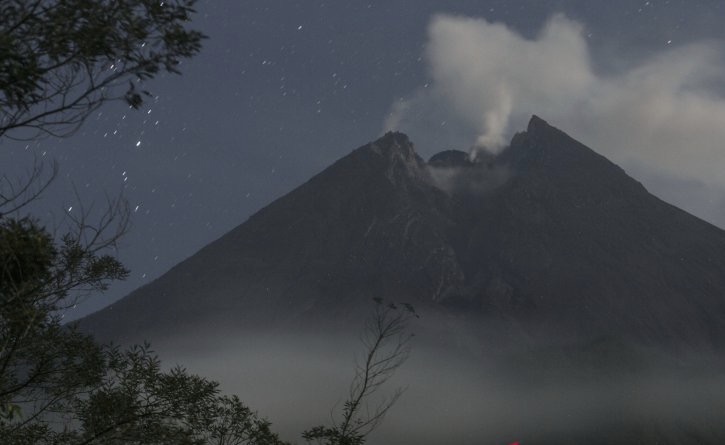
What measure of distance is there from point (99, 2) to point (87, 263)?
6247mm

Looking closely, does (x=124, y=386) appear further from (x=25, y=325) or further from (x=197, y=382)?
(x=25, y=325)

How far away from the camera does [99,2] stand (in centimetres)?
942

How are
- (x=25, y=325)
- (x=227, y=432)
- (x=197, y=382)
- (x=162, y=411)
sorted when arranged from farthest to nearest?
(x=227, y=432) → (x=197, y=382) → (x=162, y=411) → (x=25, y=325)

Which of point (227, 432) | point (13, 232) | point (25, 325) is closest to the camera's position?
point (13, 232)

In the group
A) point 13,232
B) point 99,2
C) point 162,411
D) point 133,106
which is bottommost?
point 162,411

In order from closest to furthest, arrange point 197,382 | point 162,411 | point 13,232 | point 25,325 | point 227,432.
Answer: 1. point 13,232
2. point 25,325
3. point 162,411
4. point 197,382
5. point 227,432

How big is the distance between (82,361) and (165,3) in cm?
824

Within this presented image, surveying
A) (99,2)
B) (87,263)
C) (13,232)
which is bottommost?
(13,232)

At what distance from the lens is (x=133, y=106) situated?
10.1m

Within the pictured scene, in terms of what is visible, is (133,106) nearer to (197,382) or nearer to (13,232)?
(13,232)

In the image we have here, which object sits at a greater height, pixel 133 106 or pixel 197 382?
pixel 133 106

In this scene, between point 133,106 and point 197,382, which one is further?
point 197,382

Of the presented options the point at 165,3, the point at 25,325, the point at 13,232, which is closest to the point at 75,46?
the point at 165,3

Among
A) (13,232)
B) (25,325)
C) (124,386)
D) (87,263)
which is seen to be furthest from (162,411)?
(13,232)
